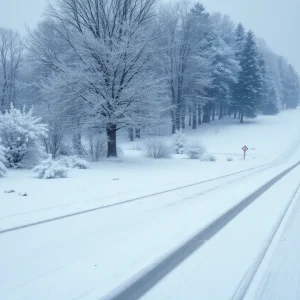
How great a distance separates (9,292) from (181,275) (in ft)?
6.87

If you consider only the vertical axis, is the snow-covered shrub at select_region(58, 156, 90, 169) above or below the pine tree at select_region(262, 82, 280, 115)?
below

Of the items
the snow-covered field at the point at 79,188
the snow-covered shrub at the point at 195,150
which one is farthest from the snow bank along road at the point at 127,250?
the snow-covered shrub at the point at 195,150

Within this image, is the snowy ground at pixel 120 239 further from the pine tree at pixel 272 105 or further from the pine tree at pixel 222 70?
the pine tree at pixel 272 105

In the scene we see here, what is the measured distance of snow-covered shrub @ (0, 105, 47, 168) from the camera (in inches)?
578

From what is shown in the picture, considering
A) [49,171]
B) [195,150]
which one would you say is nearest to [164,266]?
[49,171]

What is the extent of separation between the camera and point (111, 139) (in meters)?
20.0

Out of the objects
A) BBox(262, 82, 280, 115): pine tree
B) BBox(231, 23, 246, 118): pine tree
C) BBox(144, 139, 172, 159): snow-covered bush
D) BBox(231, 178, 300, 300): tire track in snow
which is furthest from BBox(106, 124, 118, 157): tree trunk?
BBox(262, 82, 280, 115): pine tree

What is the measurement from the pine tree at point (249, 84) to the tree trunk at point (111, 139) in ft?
92.5

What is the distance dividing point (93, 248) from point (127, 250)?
55cm

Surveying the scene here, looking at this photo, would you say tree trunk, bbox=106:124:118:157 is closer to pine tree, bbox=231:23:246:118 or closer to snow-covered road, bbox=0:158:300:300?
snow-covered road, bbox=0:158:300:300

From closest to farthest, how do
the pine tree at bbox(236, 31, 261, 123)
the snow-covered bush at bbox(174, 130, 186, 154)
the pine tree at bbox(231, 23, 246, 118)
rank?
the snow-covered bush at bbox(174, 130, 186, 154), the pine tree at bbox(236, 31, 261, 123), the pine tree at bbox(231, 23, 246, 118)

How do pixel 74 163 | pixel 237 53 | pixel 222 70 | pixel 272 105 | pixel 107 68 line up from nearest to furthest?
pixel 74 163
pixel 107 68
pixel 222 70
pixel 237 53
pixel 272 105

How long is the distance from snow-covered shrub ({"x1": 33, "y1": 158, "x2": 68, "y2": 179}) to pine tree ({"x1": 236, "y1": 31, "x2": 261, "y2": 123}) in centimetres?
3516

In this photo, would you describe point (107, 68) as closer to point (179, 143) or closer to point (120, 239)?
point (179, 143)
